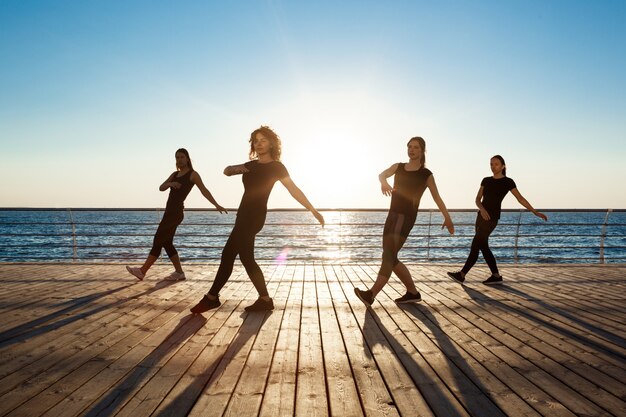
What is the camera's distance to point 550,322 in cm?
332

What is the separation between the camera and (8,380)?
207 centimetres

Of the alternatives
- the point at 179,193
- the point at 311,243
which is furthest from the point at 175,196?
the point at 311,243

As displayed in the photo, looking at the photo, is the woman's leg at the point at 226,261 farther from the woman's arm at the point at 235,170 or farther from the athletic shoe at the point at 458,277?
the athletic shoe at the point at 458,277

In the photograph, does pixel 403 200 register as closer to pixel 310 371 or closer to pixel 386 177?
pixel 386 177

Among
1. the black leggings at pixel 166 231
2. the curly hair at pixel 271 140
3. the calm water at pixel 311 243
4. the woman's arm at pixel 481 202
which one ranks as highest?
the curly hair at pixel 271 140

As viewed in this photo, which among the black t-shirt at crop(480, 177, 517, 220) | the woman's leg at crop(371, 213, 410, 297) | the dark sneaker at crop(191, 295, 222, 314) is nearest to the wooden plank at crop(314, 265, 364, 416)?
the woman's leg at crop(371, 213, 410, 297)

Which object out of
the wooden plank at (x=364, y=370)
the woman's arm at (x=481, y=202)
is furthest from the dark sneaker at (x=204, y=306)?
the woman's arm at (x=481, y=202)

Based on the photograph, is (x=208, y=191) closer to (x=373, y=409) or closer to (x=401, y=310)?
(x=401, y=310)

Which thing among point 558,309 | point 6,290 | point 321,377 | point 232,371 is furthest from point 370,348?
point 6,290

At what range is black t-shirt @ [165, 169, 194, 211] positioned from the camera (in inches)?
197

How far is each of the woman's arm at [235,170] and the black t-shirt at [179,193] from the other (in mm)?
1788

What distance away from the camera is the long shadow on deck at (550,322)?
2.75 meters

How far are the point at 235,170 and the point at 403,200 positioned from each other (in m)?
1.67

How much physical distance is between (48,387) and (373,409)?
1657 mm
